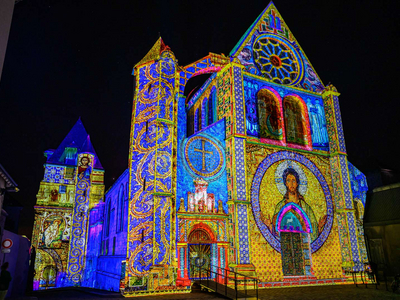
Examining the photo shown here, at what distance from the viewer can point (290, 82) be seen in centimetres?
2169

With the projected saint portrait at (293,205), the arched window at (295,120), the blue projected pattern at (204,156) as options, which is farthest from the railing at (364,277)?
the blue projected pattern at (204,156)

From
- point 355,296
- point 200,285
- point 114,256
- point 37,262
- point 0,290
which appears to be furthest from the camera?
point 37,262

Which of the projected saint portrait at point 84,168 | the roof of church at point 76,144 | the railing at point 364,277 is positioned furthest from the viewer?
the roof of church at point 76,144

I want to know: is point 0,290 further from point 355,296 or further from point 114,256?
point 355,296

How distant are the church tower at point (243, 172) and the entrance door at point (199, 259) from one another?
48mm

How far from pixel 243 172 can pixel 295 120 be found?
627 cm

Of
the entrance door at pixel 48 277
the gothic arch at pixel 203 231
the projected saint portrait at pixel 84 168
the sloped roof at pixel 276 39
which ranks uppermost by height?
the sloped roof at pixel 276 39

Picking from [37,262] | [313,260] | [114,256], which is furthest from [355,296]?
[37,262]

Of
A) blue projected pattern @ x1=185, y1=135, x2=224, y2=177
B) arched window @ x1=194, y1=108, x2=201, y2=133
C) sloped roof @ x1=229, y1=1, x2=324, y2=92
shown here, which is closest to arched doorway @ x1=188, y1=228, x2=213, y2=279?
blue projected pattern @ x1=185, y1=135, x2=224, y2=177

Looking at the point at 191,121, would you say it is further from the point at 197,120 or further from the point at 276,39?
the point at 276,39

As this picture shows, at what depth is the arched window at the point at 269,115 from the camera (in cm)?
1970

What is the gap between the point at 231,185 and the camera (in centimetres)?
1711

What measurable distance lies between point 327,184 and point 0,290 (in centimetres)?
1771

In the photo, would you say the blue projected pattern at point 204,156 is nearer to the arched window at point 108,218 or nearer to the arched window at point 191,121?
the arched window at point 191,121
